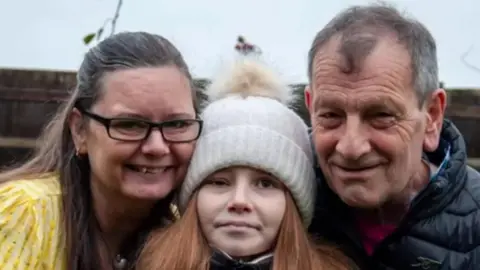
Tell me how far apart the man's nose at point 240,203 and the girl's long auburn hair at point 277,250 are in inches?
5.6

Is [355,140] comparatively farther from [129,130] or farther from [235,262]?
[129,130]

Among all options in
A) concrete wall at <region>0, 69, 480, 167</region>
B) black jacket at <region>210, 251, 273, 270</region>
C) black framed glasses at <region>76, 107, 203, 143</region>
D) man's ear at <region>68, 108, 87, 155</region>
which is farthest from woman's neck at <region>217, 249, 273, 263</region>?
concrete wall at <region>0, 69, 480, 167</region>

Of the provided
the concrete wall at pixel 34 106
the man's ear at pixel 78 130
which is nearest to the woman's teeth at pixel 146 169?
the man's ear at pixel 78 130

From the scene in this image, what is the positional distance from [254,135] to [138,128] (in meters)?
0.38

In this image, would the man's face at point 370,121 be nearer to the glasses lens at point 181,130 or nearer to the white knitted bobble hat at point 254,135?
the white knitted bobble hat at point 254,135

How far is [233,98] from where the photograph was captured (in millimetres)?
3166

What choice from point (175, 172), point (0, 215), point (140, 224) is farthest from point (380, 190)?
point (0, 215)

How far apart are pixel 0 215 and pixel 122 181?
409 millimetres

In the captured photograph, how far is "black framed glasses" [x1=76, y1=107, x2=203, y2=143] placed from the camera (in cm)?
298

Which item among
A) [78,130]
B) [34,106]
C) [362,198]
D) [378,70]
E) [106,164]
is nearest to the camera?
[378,70]

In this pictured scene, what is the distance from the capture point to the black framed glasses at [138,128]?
2.98 m

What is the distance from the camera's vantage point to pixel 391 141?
2.73m

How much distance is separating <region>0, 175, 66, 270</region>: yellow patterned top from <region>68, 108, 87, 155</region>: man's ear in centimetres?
17

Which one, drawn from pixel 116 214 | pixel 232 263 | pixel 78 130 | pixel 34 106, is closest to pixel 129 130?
pixel 78 130
